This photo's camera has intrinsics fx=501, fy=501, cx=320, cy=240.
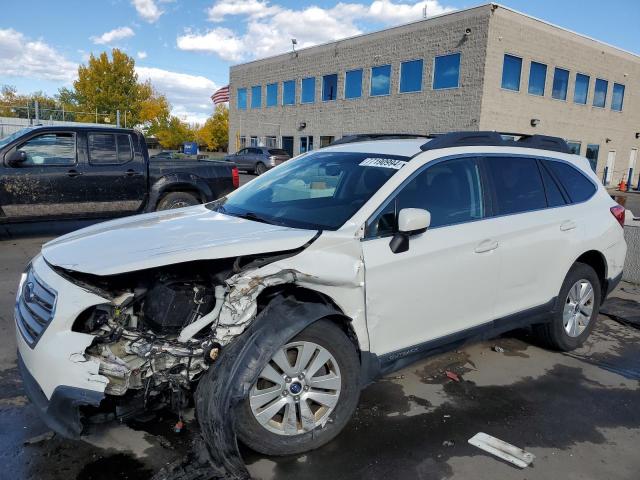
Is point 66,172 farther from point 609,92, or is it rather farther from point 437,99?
point 609,92

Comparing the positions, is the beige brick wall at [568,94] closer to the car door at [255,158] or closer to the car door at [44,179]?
the car door at [255,158]

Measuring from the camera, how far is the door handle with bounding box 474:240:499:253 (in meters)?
3.47

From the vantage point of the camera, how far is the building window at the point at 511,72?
22609 mm

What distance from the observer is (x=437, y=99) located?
938 inches

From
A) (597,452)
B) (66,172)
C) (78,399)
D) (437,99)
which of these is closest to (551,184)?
(597,452)

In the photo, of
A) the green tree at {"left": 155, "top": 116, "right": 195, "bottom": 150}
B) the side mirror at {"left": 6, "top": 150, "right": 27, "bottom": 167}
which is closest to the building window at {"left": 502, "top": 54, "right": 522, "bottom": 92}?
the side mirror at {"left": 6, "top": 150, "right": 27, "bottom": 167}

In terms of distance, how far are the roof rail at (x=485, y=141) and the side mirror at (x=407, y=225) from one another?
71cm

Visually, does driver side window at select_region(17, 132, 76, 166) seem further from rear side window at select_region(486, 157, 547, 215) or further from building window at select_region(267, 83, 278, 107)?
building window at select_region(267, 83, 278, 107)

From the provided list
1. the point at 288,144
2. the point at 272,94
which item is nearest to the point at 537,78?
the point at 288,144

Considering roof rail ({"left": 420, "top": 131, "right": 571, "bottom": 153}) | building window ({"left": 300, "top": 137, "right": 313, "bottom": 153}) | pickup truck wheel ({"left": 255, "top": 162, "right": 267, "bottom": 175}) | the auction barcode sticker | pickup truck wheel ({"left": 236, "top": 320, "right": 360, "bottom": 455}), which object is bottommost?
pickup truck wheel ({"left": 236, "top": 320, "right": 360, "bottom": 455})

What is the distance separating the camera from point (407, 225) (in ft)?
9.61

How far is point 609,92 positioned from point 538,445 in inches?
1220

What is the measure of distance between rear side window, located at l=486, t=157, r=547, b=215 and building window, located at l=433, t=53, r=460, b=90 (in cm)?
2037

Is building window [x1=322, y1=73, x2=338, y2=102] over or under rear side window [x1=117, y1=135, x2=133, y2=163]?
over
